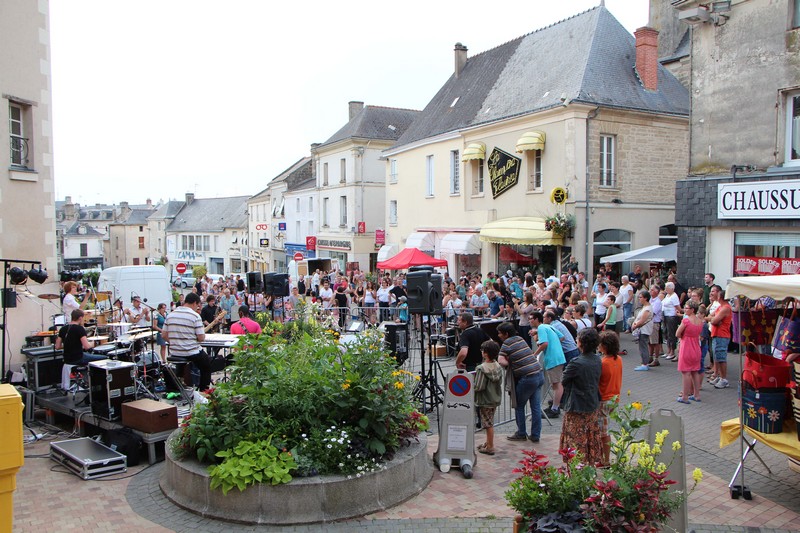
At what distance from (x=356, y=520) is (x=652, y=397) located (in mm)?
5979

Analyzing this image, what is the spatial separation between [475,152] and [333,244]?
676 inches

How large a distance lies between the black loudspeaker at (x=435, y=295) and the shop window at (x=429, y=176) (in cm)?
1972

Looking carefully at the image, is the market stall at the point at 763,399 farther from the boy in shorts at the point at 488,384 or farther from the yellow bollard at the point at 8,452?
the yellow bollard at the point at 8,452

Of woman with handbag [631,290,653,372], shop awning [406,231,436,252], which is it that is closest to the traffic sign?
woman with handbag [631,290,653,372]

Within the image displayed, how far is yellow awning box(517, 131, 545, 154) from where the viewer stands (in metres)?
21.0

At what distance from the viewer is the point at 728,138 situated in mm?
14117

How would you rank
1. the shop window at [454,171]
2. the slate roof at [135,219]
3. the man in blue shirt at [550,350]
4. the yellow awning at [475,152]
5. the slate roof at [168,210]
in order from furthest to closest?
the slate roof at [135,219] → the slate roof at [168,210] → the shop window at [454,171] → the yellow awning at [475,152] → the man in blue shirt at [550,350]

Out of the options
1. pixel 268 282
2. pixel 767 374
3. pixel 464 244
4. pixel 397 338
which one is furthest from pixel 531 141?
pixel 767 374

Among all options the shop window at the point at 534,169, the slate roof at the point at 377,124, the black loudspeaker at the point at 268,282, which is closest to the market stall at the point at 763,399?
the black loudspeaker at the point at 268,282

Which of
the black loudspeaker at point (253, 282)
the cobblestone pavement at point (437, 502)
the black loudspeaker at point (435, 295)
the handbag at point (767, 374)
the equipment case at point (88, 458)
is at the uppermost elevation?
the black loudspeaker at point (435, 295)

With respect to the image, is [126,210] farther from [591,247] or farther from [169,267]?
[591,247]

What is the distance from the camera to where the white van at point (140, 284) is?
19.1 metres

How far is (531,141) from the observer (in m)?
21.1

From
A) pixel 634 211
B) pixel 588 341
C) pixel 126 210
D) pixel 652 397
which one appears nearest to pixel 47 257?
pixel 588 341
